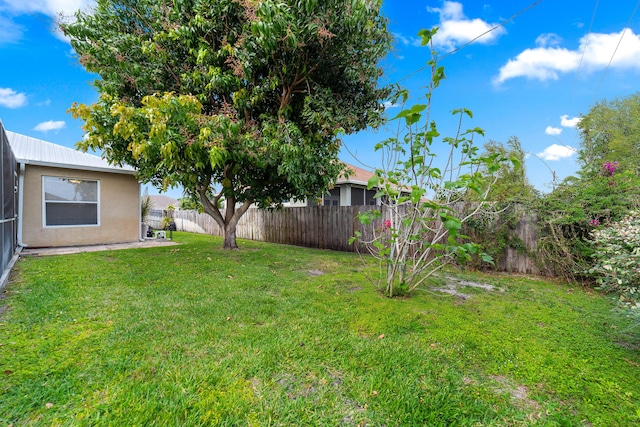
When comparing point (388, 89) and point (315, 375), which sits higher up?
point (388, 89)

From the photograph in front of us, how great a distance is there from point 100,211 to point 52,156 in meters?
1.91

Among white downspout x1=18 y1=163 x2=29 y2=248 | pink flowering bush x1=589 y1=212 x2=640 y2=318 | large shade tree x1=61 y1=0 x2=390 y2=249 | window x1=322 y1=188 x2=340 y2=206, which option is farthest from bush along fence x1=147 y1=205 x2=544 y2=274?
white downspout x1=18 y1=163 x2=29 y2=248

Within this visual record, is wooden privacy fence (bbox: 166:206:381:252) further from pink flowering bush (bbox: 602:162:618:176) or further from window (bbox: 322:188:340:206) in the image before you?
pink flowering bush (bbox: 602:162:618:176)

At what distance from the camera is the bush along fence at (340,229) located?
539 cm

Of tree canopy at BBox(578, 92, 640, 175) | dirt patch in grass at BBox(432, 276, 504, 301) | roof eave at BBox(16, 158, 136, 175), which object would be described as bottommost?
dirt patch in grass at BBox(432, 276, 504, 301)

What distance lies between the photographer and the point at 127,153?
6.32m

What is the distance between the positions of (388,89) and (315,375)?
6863 mm

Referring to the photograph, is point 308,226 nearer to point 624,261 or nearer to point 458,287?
point 458,287

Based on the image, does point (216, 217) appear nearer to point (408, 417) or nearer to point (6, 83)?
point (6, 83)

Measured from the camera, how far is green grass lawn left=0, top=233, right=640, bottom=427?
163 cm

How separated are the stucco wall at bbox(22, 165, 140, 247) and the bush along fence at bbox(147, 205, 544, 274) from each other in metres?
4.35

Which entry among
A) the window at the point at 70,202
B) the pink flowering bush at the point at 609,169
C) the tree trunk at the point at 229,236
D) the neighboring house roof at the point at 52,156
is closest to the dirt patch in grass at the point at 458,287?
the pink flowering bush at the point at 609,169

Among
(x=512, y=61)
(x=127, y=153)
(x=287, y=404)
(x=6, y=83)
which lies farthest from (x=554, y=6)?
(x=6, y=83)

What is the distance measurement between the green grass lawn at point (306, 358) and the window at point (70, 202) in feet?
16.2
